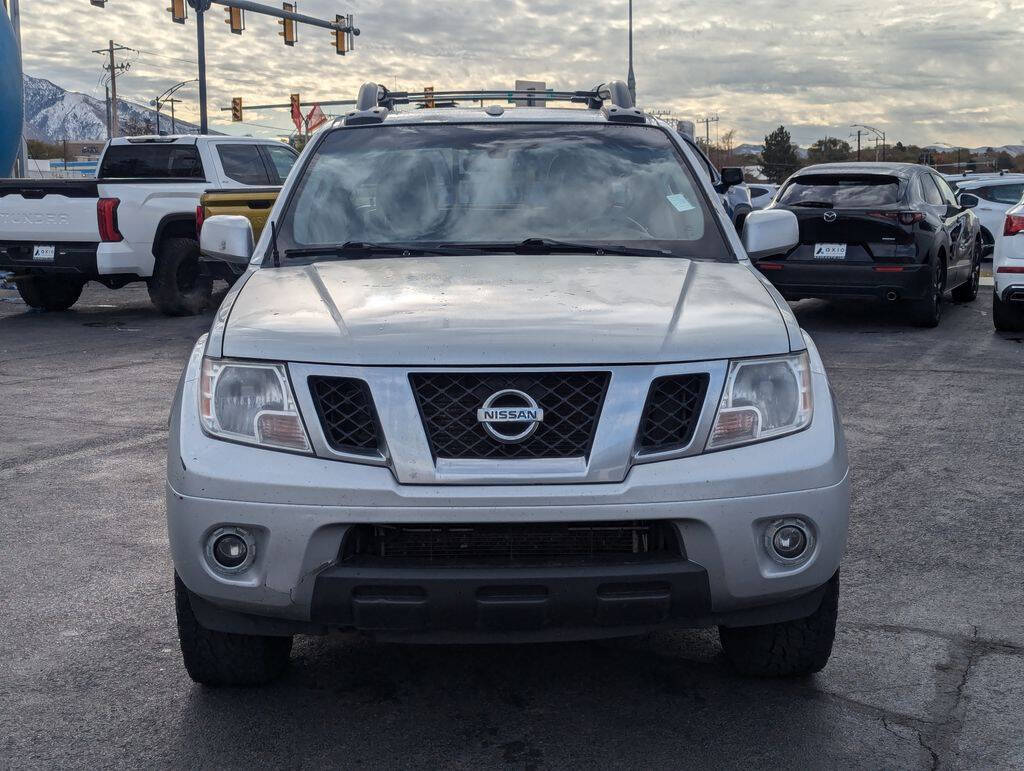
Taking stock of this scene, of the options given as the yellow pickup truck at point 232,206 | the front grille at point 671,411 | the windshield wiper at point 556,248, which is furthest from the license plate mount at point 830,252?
the front grille at point 671,411

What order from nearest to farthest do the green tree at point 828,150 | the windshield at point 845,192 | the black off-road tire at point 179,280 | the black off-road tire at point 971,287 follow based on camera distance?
1. the windshield at point 845,192
2. the black off-road tire at point 179,280
3. the black off-road tire at point 971,287
4. the green tree at point 828,150

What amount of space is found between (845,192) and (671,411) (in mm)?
10272

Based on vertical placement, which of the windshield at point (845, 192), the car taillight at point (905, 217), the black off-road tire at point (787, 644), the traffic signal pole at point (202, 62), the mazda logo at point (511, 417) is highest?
the traffic signal pole at point (202, 62)

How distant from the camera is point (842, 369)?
34.1ft

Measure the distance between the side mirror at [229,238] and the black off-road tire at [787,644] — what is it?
87.6 inches

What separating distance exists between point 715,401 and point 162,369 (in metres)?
8.19

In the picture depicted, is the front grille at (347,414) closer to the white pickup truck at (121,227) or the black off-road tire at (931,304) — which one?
the black off-road tire at (931,304)

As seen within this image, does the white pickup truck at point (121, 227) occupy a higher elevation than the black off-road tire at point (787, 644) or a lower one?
higher

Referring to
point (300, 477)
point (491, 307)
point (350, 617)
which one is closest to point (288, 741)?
point (350, 617)

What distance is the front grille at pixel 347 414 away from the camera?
3244 millimetres

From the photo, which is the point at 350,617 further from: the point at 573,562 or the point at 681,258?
the point at 681,258

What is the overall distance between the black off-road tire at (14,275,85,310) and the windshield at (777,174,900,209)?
857 centimetres

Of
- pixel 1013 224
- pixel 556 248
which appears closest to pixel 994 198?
pixel 1013 224

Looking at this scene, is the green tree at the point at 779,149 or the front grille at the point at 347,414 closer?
the front grille at the point at 347,414
